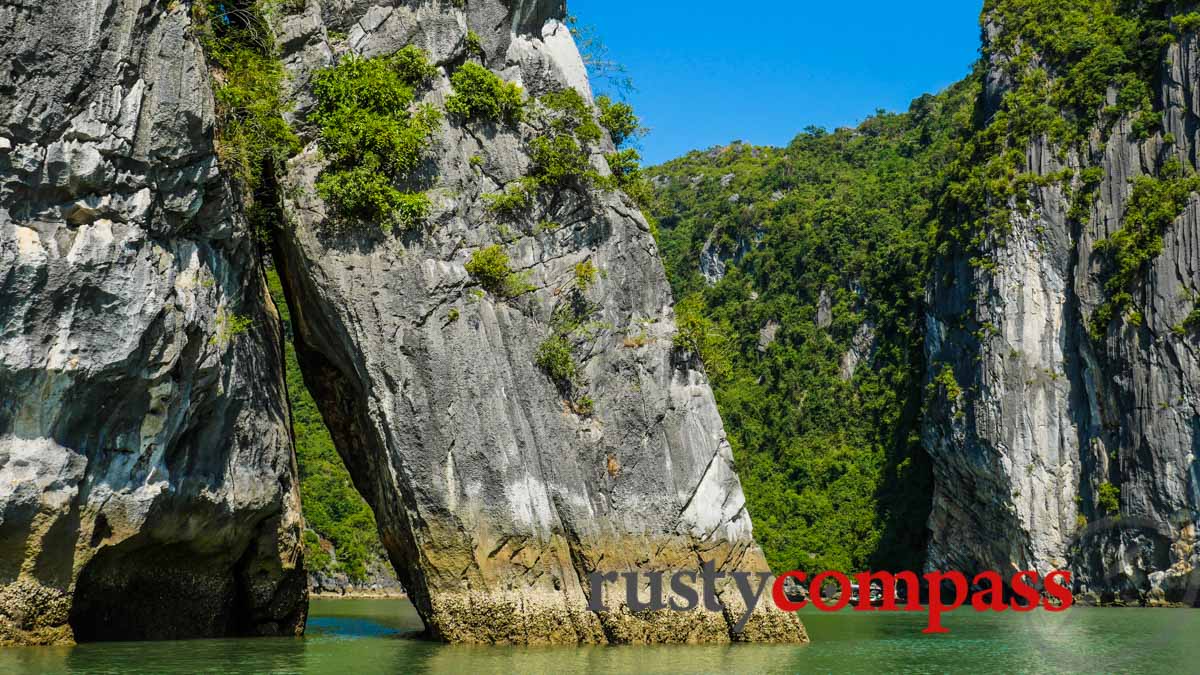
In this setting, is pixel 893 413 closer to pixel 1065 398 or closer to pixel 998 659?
pixel 1065 398

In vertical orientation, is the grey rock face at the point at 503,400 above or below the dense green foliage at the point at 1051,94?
below

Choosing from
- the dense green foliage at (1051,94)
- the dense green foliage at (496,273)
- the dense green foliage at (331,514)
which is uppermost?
the dense green foliage at (1051,94)

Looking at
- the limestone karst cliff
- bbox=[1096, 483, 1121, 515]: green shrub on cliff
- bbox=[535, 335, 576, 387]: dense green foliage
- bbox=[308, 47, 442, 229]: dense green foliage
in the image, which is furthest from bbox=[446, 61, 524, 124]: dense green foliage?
bbox=[1096, 483, 1121, 515]: green shrub on cliff

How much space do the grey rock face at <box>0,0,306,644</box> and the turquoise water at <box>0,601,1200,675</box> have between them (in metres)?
1.28

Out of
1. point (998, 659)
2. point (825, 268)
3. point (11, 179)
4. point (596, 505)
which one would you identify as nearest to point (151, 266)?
point (11, 179)

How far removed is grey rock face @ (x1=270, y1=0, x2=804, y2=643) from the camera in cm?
1686

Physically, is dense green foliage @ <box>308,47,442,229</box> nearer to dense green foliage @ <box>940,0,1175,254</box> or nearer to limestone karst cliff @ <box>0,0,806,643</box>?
limestone karst cliff @ <box>0,0,806,643</box>

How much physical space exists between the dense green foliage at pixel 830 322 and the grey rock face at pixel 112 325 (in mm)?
29429

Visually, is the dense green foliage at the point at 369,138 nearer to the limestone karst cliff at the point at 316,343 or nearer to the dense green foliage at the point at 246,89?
the limestone karst cliff at the point at 316,343

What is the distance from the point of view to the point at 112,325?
561 inches

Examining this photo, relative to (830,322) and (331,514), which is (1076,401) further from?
(331,514)

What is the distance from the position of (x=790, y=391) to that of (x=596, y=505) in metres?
45.9

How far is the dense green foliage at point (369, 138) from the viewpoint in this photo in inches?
680

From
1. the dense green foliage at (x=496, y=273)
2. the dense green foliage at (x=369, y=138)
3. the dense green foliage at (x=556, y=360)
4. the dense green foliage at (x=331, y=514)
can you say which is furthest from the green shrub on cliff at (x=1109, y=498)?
the dense green foliage at (x=369, y=138)
